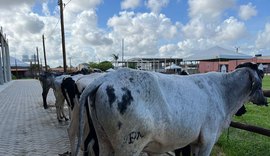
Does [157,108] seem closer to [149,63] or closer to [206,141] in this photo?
[206,141]

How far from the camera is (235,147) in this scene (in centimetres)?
593

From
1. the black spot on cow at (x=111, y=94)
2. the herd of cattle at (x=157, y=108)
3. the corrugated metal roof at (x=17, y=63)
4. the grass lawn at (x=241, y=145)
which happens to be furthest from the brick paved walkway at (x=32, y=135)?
the corrugated metal roof at (x=17, y=63)

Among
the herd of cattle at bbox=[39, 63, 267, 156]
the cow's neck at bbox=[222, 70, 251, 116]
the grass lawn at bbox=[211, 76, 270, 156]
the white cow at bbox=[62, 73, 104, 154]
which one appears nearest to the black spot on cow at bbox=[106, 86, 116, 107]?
the herd of cattle at bbox=[39, 63, 267, 156]

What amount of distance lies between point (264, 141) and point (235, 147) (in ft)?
2.60

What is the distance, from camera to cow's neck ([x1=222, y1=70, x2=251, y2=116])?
408 centimetres

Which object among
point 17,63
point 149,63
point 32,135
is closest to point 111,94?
point 32,135

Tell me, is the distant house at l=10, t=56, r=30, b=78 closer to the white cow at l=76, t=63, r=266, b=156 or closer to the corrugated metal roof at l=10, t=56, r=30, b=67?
the corrugated metal roof at l=10, t=56, r=30, b=67

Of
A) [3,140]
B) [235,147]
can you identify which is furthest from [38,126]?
[235,147]

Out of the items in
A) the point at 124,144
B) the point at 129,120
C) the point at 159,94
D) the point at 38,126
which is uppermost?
the point at 159,94

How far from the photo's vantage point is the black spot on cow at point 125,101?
9.45 ft

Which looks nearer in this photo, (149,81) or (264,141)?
(149,81)

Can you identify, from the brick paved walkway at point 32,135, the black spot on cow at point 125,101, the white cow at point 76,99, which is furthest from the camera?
the brick paved walkway at point 32,135

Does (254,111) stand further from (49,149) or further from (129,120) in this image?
(129,120)

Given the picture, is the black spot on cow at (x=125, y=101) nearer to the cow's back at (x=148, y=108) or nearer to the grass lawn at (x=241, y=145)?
the cow's back at (x=148, y=108)
